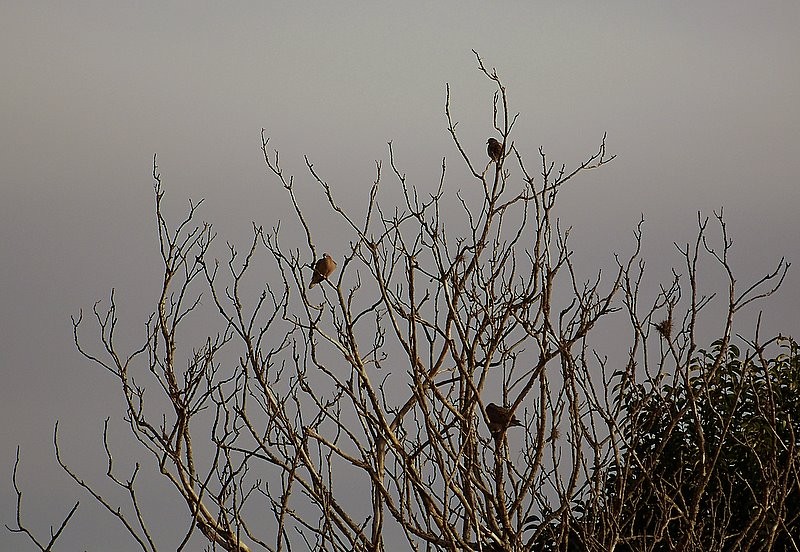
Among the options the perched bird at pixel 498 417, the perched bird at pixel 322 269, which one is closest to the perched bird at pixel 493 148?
the perched bird at pixel 322 269

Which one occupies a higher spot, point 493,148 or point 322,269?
point 493,148

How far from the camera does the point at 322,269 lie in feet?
9.27

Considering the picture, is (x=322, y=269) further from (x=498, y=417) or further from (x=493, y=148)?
(x=493, y=148)

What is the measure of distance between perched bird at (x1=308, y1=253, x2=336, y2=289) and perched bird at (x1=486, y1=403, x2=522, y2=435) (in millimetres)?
567

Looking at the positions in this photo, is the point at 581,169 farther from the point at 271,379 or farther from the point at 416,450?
the point at 271,379

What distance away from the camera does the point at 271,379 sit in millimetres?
3203

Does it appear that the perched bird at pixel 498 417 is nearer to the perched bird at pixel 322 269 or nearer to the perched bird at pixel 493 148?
the perched bird at pixel 322 269

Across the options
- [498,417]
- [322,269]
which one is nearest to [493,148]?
[322,269]

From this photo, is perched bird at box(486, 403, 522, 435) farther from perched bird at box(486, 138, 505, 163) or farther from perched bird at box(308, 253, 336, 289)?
perched bird at box(486, 138, 505, 163)

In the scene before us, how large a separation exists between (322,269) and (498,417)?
0.63 m

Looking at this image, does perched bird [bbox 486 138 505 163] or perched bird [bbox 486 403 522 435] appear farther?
perched bird [bbox 486 138 505 163]

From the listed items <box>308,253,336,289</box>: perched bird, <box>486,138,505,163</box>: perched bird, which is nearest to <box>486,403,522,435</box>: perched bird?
<box>308,253,336,289</box>: perched bird

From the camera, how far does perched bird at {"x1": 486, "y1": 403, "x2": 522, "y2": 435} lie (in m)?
2.65

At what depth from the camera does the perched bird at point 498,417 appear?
2.65 m
